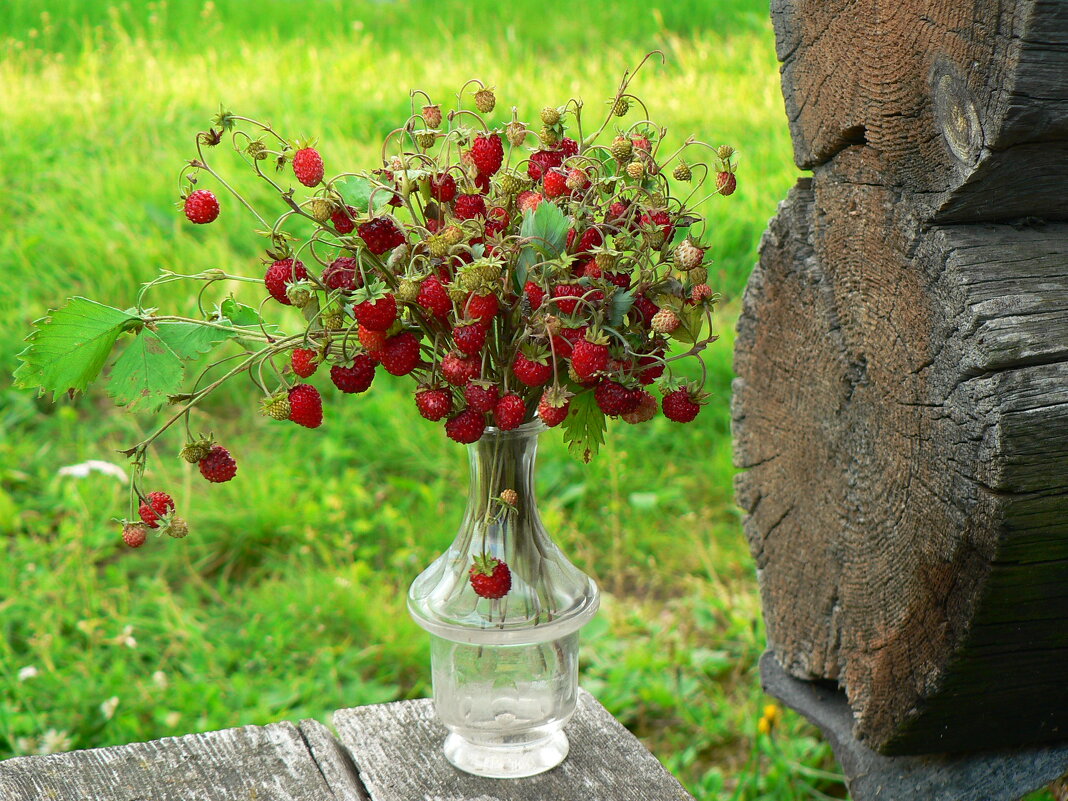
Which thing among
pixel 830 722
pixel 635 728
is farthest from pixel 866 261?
pixel 635 728

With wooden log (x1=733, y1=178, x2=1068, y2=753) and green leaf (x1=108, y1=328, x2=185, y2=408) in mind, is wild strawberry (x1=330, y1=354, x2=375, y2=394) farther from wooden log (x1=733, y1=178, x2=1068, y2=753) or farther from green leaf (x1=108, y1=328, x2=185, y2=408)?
wooden log (x1=733, y1=178, x2=1068, y2=753)

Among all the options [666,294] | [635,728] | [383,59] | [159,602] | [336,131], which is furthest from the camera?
[383,59]

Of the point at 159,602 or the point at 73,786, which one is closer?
the point at 73,786

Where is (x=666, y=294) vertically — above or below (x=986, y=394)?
above

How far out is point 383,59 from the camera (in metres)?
4.23

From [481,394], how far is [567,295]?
0.12 metres

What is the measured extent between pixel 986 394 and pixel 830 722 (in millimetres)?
659

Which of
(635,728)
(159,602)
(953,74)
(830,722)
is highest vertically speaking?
(953,74)

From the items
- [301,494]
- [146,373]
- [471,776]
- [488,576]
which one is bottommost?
[301,494]

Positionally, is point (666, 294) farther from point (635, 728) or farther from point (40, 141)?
point (40, 141)

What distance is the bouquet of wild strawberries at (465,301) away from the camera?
964 mm

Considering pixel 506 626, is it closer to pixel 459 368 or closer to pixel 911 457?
pixel 459 368

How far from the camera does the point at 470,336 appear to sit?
0.96 metres

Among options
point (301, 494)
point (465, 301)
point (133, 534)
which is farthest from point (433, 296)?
point (301, 494)
